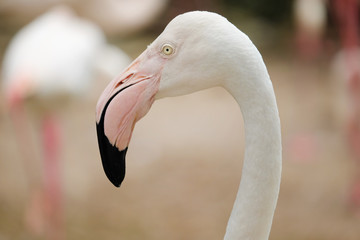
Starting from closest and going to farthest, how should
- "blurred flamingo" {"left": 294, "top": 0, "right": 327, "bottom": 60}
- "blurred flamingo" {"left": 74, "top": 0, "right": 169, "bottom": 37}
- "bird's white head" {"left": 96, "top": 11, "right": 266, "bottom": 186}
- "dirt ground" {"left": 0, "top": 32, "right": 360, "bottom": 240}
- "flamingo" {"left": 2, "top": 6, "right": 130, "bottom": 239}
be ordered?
1. "bird's white head" {"left": 96, "top": 11, "right": 266, "bottom": 186}
2. "flamingo" {"left": 2, "top": 6, "right": 130, "bottom": 239}
3. "dirt ground" {"left": 0, "top": 32, "right": 360, "bottom": 240}
4. "blurred flamingo" {"left": 294, "top": 0, "right": 327, "bottom": 60}
5. "blurred flamingo" {"left": 74, "top": 0, "right": 169, "bottom": 37}

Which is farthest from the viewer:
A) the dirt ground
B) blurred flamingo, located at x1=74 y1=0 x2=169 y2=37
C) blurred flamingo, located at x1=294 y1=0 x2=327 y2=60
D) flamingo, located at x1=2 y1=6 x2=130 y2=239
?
blurred flamingo, located at x1=74 y1=0 x2=169 y2=37

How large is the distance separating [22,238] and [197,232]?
1070 mm

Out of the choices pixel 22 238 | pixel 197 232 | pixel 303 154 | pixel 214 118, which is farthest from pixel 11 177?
pixel 303 154

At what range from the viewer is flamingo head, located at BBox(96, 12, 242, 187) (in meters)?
1.22

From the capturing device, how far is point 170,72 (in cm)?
128

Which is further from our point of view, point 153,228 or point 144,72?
point 153,228

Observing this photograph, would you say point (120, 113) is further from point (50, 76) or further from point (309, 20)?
point (309, 20)

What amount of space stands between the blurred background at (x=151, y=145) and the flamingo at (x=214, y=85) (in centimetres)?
199

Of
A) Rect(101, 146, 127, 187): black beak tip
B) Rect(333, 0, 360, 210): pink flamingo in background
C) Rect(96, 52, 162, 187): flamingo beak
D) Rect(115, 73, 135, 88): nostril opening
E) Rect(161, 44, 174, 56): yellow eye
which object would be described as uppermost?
Rect(333, 0, 360, 210): pink flamingo in background

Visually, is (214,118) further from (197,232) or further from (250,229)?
(250,229)

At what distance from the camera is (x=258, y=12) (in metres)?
6.71

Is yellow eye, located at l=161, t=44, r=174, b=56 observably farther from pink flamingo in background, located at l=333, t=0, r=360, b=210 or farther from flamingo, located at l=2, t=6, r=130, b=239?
pink flamingo in background, located at l=333, t=0, r=360, b=210

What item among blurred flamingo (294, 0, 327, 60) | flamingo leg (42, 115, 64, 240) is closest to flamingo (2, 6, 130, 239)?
flamingo leg (42, 115, 64, 240)

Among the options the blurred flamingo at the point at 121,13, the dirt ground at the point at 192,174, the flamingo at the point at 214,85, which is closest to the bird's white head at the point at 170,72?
the flamingo at the point at 214,85
